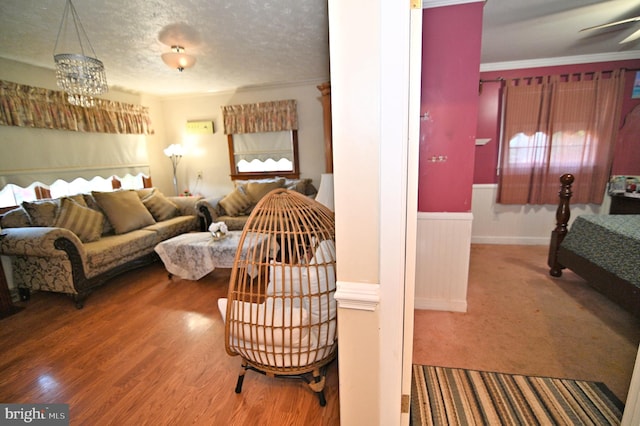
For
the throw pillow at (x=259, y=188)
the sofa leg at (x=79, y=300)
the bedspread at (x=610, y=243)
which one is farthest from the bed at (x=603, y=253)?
the sofa leg at (x=79, y=300)

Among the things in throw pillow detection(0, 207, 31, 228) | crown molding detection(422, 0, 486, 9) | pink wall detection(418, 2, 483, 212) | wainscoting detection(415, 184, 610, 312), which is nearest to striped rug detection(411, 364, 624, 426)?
wainscoting detection(415, 184, 610, 312)

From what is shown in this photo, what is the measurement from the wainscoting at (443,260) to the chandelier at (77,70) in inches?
120

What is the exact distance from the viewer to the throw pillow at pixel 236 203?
4.16 meters

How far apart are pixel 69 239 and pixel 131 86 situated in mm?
2886

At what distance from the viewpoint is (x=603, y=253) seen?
87.7 inches

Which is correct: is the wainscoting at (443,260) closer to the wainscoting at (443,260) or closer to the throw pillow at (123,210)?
the wainscoting at (443,260)

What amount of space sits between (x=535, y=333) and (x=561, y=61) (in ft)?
11.4

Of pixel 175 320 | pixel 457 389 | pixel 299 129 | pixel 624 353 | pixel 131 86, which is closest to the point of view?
pixel 457 389

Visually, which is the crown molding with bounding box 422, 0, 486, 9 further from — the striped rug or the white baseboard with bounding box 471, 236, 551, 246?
the white baseboard with bounding box 471, 236, 551, 246

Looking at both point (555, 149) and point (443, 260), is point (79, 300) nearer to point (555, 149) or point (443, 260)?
point (443, 260)

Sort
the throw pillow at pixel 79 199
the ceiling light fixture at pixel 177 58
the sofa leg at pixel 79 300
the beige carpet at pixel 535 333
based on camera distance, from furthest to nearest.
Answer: the throw pillow at pixel 79 199 → the ceiling light fixture at pixel 177 58 → the sofa leg at pixel 79 300 → the beige carpet at pixel 535 333

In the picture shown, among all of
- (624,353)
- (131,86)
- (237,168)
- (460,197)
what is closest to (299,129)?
(237,168)

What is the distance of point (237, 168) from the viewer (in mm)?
5102

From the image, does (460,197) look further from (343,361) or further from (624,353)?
(343,361)
